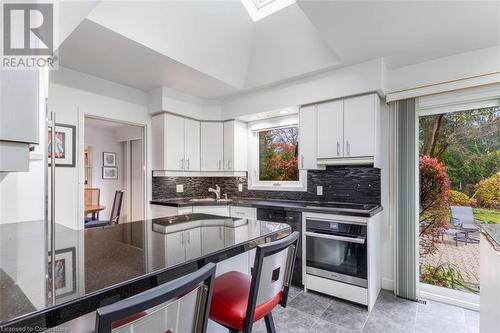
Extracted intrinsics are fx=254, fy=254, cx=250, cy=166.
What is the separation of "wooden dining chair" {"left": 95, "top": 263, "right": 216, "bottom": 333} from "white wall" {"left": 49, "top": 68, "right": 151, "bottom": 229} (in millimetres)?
2717

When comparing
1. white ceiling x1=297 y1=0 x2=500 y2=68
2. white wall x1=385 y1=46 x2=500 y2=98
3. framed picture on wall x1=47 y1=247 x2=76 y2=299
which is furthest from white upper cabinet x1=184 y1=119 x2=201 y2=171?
framed picture on wall x1=47 y1=247 x2=76 y2=299

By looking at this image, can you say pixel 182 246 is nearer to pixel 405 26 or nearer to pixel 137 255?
pixel 137 255

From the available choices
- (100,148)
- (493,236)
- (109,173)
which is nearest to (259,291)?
(493,236)

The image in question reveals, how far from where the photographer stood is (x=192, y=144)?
380 cm

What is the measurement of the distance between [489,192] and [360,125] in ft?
4.36

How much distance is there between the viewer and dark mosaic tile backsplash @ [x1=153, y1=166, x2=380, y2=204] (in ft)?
9.64

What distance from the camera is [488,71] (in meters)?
2.34

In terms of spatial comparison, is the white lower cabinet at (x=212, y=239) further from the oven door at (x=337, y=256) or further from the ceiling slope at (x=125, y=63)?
the ceiling slope at (x=125, y=63)

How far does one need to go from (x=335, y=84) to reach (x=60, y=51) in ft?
9.26

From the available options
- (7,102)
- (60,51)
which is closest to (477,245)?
(7,102)

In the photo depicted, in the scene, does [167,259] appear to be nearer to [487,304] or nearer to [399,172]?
Result: [487,304]

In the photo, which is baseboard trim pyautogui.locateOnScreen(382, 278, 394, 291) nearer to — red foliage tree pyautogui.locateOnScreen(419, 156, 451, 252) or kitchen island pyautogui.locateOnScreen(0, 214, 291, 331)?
red foliage tree pyautogui.locateOnScreen(419, 156, 451, 252)

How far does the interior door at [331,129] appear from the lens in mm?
2842

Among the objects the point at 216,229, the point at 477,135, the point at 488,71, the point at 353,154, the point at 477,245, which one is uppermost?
the point at 488,71
